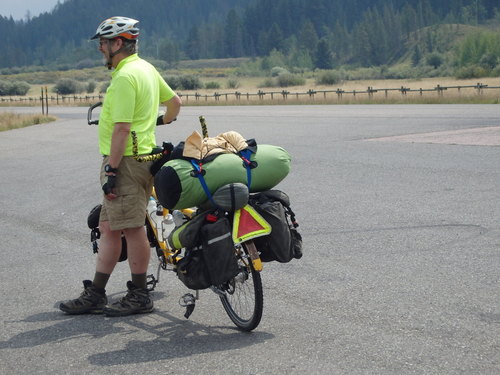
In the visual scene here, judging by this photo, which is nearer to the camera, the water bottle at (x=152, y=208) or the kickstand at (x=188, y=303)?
the kickstand at (x=188, y=303)

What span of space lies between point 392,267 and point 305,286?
0.87 metres

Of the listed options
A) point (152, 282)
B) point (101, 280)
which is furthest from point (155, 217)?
point (101, 280)

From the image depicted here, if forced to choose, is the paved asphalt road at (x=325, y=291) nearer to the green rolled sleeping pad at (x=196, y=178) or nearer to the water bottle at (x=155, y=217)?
the water bottle at (x=155, y=217)

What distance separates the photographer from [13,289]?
7156 mm

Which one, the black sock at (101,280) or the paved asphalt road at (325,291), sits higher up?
the black sock at (101,280)

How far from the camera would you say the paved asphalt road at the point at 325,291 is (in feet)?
16.6

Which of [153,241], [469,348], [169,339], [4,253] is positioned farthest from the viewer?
[4,253]

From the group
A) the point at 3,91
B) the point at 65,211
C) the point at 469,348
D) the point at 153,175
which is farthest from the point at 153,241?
the point at 3,91

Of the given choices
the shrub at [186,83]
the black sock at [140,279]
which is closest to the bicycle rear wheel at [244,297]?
the black sock at [140,279]

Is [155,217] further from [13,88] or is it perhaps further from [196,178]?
[13,88]

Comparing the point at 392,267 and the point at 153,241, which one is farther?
the point at 392,267

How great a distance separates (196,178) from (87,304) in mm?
1433

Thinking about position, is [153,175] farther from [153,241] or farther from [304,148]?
[304,148]

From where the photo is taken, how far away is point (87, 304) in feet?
20.6
